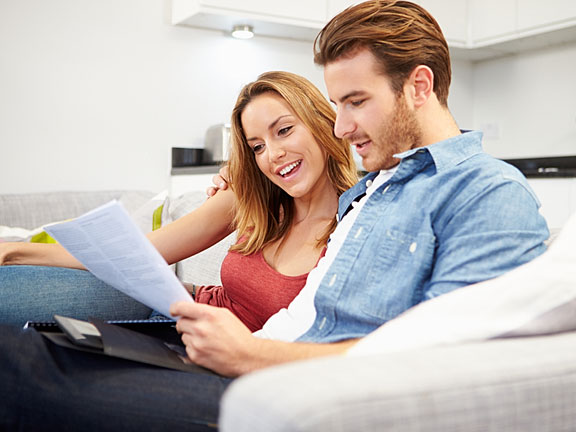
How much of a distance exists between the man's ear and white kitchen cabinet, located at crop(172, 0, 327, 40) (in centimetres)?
226

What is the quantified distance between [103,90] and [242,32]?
789mm

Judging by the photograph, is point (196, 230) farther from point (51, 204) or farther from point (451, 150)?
point (51, 204)

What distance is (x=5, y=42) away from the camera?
3.13 meters

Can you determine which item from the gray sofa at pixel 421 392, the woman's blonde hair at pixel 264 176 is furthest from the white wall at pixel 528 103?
the gray sofa at pixel 421 392

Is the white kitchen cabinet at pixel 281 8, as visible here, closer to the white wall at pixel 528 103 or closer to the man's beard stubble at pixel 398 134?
the white wall at pixel 528 103

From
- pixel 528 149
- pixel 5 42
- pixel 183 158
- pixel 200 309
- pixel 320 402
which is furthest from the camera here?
pixel 528 149

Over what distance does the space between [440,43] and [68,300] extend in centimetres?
92

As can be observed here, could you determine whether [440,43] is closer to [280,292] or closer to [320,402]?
[280,292]

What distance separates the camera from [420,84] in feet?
3.96

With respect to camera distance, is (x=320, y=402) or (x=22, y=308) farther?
(x=22, y=308)

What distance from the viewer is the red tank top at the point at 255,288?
143cm

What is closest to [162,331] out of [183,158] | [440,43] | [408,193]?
[408,193]

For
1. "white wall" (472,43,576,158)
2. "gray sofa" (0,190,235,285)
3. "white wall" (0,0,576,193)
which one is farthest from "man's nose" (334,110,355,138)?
"white wall" (472,43,576,158)

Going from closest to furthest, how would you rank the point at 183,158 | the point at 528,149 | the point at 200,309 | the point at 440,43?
the point at 200,309
the point at 440,43
the point at 183,158
the point at 528,149
